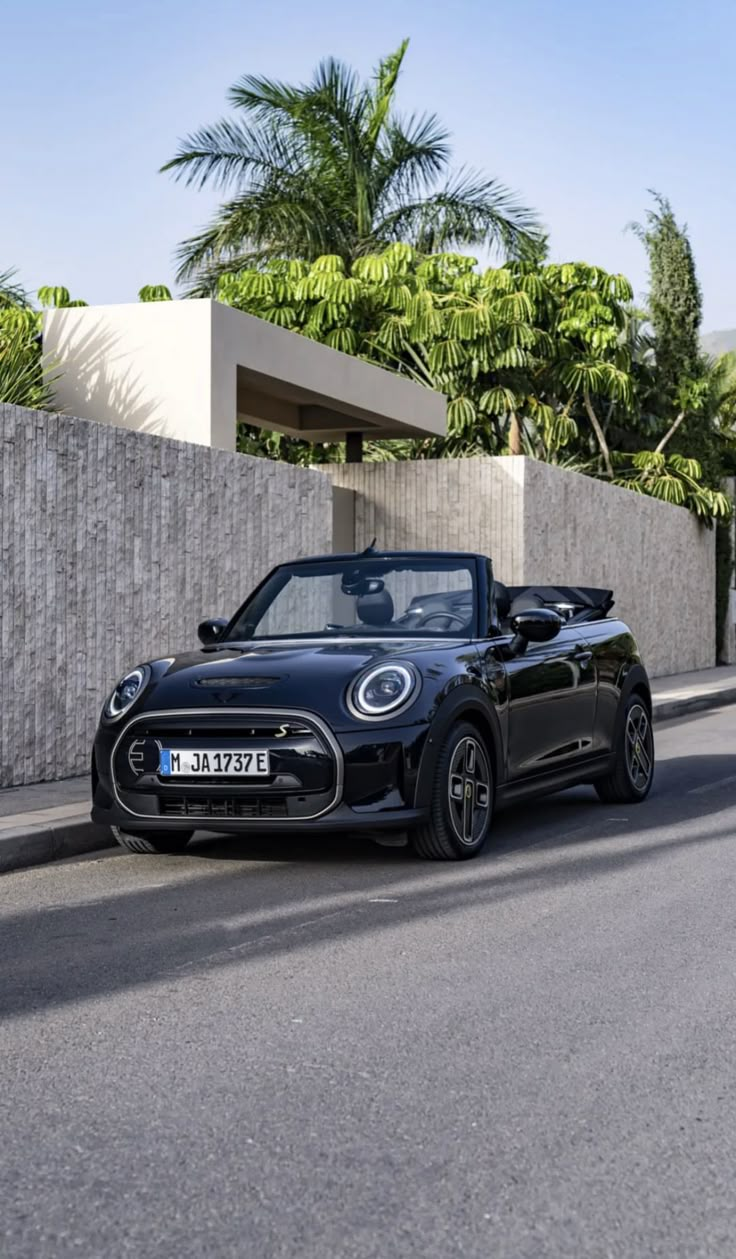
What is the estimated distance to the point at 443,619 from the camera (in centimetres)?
826

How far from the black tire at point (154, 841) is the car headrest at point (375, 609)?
141cm

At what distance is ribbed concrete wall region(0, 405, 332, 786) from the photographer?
1020 centimetres

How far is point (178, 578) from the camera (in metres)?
12.2

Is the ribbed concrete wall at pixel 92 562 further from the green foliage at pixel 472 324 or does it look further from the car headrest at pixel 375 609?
the green foliage at pixel 472 324

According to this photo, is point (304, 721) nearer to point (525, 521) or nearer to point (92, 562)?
point (92, 562)

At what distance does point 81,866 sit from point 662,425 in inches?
1006

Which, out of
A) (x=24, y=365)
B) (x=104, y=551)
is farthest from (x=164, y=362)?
(x=104, y=551)

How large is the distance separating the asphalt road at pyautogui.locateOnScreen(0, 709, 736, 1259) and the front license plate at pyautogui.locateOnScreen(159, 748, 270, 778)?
487mm

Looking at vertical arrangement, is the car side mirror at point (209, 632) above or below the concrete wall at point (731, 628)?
above

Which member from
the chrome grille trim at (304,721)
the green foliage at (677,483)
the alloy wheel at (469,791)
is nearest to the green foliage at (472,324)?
the green foliage at (677,483)

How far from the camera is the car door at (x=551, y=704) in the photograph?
8.20 meters

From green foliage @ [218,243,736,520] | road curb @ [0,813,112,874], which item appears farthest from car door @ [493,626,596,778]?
green foliage @ [218,243,736,520]

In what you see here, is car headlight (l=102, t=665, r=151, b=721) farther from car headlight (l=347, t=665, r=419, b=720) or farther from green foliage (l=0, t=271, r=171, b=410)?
green foliage (l=0, t=271, r=171, b=410)

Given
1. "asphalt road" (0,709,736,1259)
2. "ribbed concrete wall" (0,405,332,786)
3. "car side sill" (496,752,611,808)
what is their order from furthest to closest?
"ribbed concrete wall" (0,405,332,786) → "car side sill" (496,752,611,808) → "asphalt road" (0,709,736,1259)
